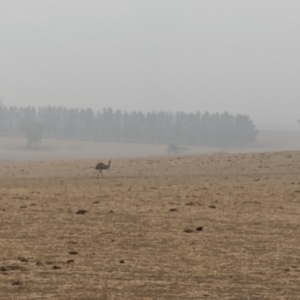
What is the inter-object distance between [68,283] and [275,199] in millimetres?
14670

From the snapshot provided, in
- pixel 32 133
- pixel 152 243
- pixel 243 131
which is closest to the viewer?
pixel 152 243

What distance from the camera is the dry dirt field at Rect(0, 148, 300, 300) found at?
11.6 metres

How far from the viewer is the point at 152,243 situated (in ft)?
51.8

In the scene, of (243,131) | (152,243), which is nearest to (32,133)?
(243,131)

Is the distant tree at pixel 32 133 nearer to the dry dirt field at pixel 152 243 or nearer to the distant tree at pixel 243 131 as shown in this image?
the distant tree at pixel 243 131

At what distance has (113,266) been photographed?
524 inches

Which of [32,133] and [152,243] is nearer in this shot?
[152,243]

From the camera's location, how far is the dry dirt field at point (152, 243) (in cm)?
1165

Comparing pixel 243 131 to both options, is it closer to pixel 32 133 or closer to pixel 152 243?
pixel 32 133

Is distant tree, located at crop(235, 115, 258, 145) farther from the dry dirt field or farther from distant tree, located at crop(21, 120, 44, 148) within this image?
the dry dirt field

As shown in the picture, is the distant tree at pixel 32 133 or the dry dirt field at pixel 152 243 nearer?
the dry dirt field at pixel 152 243

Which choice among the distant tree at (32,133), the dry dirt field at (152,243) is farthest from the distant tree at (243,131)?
the dry dirt field at (152,243)

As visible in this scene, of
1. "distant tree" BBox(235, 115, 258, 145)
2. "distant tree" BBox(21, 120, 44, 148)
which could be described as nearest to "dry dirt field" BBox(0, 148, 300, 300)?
"distant tree" BBox(21, 120, 44, 148)

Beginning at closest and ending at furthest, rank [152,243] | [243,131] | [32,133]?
[152,243]
[32,133]
[243,131]
